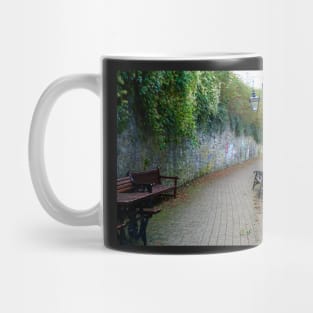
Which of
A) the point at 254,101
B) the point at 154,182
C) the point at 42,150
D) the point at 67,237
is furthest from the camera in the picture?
the point at 67,237

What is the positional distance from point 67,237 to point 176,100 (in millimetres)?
671

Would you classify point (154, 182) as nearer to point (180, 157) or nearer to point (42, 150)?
point (180, 157)

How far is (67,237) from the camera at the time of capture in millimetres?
4297

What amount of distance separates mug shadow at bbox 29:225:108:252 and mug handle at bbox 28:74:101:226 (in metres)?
0.06

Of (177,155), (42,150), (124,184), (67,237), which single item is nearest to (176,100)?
(177,155)

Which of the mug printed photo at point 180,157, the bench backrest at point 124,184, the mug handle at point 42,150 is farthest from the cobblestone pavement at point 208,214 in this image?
the mug handle at point 42,150

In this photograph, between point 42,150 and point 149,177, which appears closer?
point 149,177

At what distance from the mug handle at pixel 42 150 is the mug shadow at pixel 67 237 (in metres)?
0.06

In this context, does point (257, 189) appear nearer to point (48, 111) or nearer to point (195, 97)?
point (195, 97)

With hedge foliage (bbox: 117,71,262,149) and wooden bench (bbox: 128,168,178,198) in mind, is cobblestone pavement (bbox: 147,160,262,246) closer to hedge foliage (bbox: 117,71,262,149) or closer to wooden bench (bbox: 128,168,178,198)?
wooden bench (bbox: 128,168,178,198)

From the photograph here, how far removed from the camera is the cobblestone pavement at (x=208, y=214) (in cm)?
390

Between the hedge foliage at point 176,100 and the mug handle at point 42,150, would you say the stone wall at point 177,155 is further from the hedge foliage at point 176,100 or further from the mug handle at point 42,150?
the mug handle at point 42,150

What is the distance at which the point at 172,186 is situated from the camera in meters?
3.90

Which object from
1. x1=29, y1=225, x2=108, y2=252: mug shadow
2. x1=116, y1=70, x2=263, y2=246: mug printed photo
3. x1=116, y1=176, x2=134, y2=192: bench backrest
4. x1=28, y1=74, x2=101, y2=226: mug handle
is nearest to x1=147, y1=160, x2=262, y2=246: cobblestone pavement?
x1=116, y1=70, x2=263, y2=246: mug printed photo
